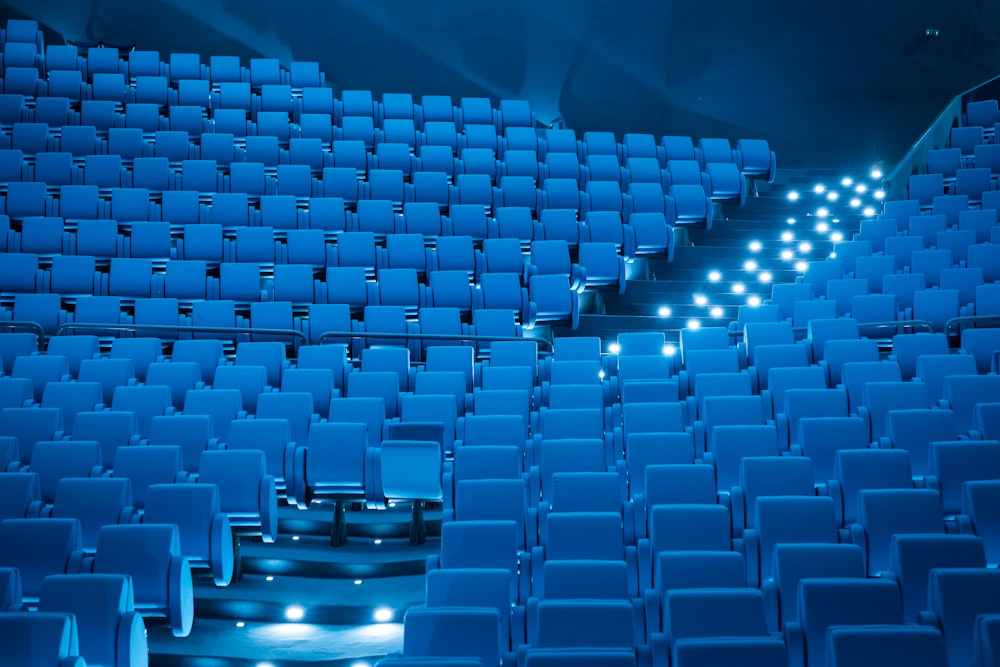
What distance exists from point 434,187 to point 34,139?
3.57 feet

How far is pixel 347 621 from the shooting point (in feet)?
4.77

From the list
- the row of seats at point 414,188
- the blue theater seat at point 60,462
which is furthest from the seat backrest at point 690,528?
the row of seats at point 414,188

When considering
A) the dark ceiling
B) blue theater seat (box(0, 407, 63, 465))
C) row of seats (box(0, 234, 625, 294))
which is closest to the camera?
blue theater seat (box(0, 407, 63, 465))

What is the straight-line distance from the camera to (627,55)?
3.47 m

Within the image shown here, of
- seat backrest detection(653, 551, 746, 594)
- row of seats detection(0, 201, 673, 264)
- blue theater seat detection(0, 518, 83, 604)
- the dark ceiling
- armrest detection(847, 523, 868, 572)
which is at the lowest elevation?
seat backrest detection(653, 551, 746, 594)

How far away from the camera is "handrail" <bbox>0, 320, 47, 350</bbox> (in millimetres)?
2055

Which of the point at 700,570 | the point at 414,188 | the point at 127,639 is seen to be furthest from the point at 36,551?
the point at 414,188

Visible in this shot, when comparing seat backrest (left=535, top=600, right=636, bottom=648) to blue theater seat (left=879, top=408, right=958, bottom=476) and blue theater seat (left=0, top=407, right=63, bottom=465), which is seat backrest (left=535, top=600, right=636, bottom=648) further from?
blue theater seat (left=0, top=407, right=63, bottom=465)

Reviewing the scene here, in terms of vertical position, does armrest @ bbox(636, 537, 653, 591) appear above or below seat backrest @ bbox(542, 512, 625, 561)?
below

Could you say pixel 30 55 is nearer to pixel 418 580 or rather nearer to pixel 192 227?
pixel 192 227

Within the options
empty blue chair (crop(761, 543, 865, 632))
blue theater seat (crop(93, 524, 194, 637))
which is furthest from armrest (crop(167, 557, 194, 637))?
empty blue chair (crop(761, 543, 865, 632))

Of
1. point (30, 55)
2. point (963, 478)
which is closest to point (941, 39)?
point (963, 478)

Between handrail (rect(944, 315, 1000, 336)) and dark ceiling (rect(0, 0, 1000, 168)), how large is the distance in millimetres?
1515

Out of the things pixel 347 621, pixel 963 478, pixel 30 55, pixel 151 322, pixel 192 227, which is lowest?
pixel 347 621
